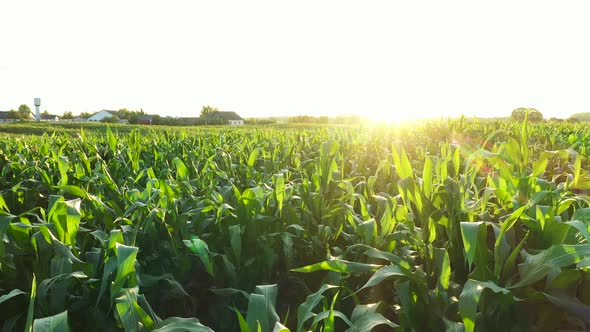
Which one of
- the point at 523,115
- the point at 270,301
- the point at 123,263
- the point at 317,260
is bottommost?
the point at 317,260

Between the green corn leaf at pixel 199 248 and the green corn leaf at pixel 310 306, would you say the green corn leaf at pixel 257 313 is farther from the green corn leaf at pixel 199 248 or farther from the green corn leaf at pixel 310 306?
the green corn leaf at pixel 199 248

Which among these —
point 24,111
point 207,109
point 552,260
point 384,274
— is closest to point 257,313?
point 384,274

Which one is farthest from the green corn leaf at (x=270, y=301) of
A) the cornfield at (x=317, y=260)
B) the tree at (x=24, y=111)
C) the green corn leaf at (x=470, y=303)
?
the tree at (x=24, y=111)

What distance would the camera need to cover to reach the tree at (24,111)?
106694mm

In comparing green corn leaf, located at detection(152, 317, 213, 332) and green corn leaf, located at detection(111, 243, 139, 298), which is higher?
green corn leaf, located at detection(111, 243, 139, 298)

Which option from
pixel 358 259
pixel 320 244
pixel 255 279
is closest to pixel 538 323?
pixel 358 259

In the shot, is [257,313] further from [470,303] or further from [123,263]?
[470,303]

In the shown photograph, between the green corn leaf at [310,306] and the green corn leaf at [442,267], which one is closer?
the green corn leaf at [310,306]

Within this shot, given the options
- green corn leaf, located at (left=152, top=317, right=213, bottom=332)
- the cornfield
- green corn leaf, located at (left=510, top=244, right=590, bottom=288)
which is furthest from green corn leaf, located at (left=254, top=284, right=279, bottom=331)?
green corn leaf, located at (left=510, top=244, right=590, bottom=288)

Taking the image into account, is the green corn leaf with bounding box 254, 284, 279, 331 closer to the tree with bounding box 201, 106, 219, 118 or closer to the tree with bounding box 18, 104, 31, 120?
the tree with bounding box 201, 106, 219, 118

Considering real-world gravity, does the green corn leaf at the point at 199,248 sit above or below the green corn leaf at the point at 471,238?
below

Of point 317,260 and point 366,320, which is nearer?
point 366,320

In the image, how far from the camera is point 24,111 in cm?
11300

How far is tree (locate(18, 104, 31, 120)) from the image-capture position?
10669cm
